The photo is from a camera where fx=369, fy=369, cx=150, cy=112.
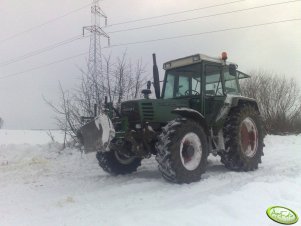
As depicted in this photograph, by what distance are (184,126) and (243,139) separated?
7.38 feet

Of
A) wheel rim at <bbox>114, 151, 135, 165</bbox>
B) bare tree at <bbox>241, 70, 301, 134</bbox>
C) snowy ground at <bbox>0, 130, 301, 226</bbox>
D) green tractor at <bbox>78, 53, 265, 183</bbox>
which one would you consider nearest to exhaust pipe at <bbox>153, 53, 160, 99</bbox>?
green tractor at <bbox>78, 53, 265, 183</bbox>

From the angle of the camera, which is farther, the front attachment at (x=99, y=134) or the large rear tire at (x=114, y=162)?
the large rear tire at (x=114, y=162)

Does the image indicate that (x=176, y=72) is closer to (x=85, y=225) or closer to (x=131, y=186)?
(x=131, y=186)

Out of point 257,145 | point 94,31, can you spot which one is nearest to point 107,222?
point 257,145

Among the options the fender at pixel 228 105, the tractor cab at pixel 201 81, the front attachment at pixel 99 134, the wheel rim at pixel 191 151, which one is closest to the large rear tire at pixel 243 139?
the fender at pixel 228 105

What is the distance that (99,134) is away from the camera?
634 cm

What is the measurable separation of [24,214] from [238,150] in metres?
4.24

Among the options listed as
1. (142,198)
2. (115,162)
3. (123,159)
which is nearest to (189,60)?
(123,159)

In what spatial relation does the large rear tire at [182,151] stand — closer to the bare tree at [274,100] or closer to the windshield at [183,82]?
the windshield at [183,82]

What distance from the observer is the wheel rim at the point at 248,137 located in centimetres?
789

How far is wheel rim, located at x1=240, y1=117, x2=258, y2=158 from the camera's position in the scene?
25.9 ft

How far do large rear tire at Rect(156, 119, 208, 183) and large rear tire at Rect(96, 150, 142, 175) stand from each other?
1785 millimetres

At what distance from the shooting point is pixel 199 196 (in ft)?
17.1

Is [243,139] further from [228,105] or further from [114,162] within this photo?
[114,162]
